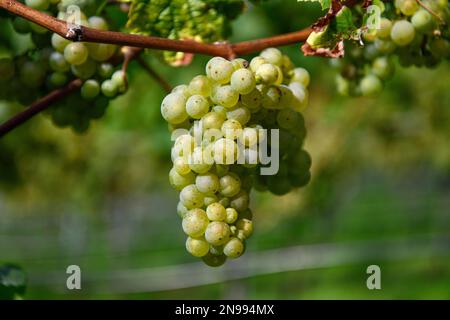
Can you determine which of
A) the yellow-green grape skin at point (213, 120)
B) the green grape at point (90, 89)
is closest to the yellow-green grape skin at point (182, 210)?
the yellow-green grape skin at point (213, 120)

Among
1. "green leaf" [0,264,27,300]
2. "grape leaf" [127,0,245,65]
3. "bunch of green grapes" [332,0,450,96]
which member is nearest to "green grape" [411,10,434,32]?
"bunch of green grapes" [332,0,450,96]

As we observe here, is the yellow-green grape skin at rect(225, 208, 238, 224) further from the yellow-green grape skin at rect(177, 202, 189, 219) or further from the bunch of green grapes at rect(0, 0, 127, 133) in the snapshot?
the bunch of green grapes at rect(0, 0, 127, 133)

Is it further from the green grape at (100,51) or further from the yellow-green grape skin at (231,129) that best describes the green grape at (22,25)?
the yellow-green grape skin at (231,129)

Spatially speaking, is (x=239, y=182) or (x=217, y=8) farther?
(x=217, y=8)

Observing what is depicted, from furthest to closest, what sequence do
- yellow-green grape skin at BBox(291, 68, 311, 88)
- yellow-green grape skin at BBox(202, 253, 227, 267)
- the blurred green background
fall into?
the blurred green background
yellow-green grape skin at BBox(291, 68, 311, 88)
yellow-green grape skin at BBox(202, 253, 227, 267)

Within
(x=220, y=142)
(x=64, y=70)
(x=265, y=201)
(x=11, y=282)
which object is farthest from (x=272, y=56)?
(x=265, y=201)

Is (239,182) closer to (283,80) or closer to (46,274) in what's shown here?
(283,80)

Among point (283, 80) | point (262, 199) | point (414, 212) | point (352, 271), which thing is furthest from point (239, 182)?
point (414, 212)

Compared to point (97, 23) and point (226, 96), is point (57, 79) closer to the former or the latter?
point (97, 23)
